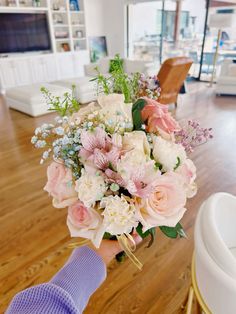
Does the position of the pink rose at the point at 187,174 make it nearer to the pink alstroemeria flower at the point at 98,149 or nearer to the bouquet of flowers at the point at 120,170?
the bouquet of flowers at the point at 120,170

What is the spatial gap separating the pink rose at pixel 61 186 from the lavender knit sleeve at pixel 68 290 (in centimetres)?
17

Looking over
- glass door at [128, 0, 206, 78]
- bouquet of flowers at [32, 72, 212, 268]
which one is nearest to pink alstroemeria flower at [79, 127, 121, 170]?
bouquet of flowers at [32, 72, 212, 268]

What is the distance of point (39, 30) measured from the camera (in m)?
6.48

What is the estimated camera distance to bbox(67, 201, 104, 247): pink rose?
0.61 m

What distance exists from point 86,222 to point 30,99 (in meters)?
4.06

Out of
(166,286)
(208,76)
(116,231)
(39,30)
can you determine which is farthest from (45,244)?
(208,76)

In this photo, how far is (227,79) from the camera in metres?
5.41

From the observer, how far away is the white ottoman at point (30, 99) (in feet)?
14.0

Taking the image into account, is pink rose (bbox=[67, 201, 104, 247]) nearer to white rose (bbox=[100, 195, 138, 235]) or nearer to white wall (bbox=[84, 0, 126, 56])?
white rose (bbox=[100, 195, 138, 235])

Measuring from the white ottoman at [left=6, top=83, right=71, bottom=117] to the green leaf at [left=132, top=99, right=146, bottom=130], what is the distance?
3722 millimetres

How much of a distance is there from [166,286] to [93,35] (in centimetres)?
783

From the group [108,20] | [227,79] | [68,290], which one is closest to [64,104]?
[68,290]

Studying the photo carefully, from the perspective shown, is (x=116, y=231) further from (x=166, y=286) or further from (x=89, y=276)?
(x=166, y=286)

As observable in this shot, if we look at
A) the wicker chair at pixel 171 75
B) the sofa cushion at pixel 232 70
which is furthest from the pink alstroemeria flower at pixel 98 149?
the sofa cushion at pixel 232 70
